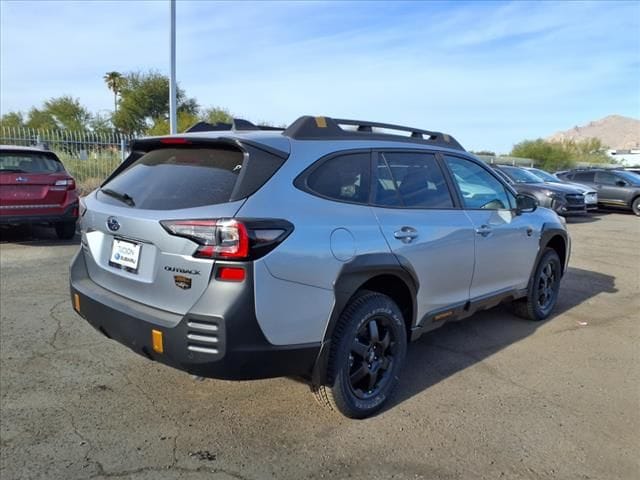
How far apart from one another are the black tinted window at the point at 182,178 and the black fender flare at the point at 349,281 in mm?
795

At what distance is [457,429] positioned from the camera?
309cm

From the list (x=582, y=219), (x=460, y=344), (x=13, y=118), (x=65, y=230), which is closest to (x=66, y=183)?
(x=65, y=230)

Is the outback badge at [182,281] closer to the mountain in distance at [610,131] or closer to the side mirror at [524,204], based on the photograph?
the side mirror at [524,204]

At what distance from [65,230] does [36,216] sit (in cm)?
97

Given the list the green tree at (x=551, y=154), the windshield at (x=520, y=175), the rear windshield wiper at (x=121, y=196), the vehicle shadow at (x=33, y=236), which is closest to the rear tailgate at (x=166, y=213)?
the rear windshield wiper at (x=121, y=196)

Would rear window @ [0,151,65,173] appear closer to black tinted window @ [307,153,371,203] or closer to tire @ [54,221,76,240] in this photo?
tire @ [54,221,76,240]

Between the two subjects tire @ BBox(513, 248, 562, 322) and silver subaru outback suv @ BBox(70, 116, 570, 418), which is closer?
silver subaru outback suv @ BBox(70, 116, 570, 418)

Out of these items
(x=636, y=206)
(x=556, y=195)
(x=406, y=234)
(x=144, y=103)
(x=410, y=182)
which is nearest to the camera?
(x=406, y=234)

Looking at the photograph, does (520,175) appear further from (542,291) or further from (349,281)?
(349,281)

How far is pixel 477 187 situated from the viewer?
14.2ft

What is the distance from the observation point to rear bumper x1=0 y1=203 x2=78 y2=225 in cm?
781

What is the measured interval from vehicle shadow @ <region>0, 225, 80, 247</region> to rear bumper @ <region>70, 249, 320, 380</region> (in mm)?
6785

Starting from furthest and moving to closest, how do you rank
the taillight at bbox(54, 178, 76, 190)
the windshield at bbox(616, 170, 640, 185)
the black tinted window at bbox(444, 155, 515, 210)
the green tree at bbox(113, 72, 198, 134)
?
the green tree at bbox(113, 72, 198, 134) → the windshield at bbox(616, 170, 640, 185) → the taillight at bbox(54, 178, 76, 190) → the black tinted window at bbox(444, 155, 515, 210)

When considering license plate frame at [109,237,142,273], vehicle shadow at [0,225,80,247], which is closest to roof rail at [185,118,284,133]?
license plate frame at [109,237,142,273]
